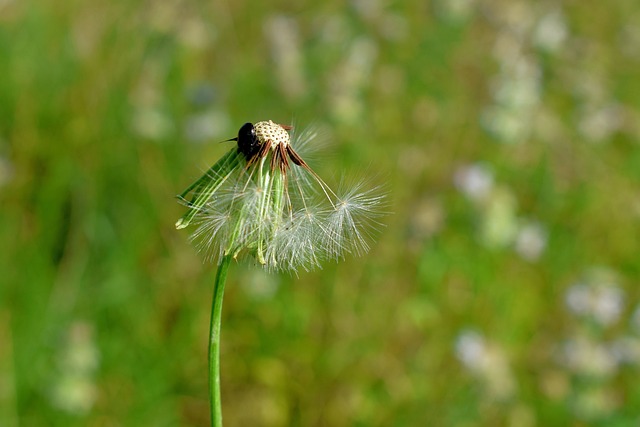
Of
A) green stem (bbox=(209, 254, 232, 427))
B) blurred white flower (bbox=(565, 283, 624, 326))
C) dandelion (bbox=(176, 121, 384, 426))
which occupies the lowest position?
green stem (bbox=(209, 254, 232, 427))

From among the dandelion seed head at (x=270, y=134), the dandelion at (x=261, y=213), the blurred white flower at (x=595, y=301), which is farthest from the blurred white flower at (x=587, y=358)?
the dandelion seed head at (x=270, y=134)

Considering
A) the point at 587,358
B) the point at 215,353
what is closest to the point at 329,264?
the point at 587,358

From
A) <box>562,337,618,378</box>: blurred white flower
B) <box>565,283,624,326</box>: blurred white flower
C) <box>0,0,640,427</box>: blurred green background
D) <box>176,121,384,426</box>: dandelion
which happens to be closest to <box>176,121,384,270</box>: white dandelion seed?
<box>176,121,384,426</box>: dandelion

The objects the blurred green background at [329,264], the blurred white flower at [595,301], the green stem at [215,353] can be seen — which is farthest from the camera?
the blurred white flower at [595,301]

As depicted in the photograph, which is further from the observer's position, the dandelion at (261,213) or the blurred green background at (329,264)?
the blurred green background at (329,264)

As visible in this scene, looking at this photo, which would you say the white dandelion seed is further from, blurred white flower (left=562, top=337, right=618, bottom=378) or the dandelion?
blurred white flower (left=562, top=337, right=618, bottom=378)

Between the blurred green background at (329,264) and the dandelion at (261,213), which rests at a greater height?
the blurred green background at (329,264)

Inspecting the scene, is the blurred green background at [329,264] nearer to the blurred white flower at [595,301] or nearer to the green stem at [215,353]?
the blurred white flower at [595,301]
